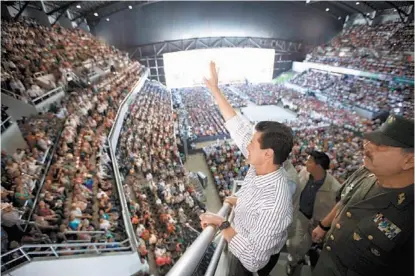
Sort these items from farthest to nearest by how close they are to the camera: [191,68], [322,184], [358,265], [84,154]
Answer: [191,68] < [84,154] < [322,184] < [358,265]

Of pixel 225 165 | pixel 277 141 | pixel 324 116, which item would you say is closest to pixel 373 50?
pixel 324 116

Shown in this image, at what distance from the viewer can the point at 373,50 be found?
22.5 m

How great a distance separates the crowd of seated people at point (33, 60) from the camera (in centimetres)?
705

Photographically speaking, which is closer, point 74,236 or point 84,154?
point 74,236

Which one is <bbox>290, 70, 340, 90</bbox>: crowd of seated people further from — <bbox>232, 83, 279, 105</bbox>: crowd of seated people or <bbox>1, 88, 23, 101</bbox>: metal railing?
<bbox>1, 88, 23, 101</bbox>: metal railing

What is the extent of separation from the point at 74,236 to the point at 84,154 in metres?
2.61

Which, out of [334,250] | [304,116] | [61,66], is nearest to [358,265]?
[334,250]

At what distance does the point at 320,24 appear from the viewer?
92.0 ft

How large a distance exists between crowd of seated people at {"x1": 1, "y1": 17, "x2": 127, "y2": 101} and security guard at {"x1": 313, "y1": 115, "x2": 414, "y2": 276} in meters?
8.72

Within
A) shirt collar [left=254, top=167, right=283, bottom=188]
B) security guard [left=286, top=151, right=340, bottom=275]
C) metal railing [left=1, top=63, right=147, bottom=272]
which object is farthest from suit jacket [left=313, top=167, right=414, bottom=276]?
metal railing [left=1, top=63, right=147, bottom=272]

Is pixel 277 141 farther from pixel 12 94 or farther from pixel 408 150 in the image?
pixel 12 94

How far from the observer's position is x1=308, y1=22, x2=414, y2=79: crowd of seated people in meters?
19.4

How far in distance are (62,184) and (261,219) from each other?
16.5 feet

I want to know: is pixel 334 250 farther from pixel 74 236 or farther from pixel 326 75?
pixel 326 75
